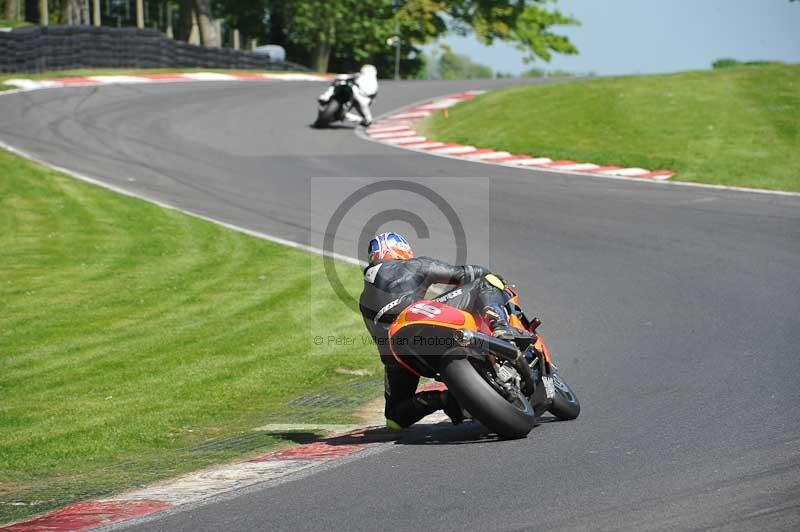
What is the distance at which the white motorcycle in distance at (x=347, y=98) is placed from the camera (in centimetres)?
2642

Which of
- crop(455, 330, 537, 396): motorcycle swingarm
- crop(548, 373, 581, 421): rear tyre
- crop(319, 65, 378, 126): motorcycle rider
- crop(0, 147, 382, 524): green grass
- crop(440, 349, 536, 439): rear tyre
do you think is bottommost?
crop(0, 147, 382, 524): green grass

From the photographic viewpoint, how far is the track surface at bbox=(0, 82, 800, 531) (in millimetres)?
5285

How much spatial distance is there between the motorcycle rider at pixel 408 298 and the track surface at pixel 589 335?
0.35 meters

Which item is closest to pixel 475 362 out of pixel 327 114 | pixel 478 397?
pixel 478 397

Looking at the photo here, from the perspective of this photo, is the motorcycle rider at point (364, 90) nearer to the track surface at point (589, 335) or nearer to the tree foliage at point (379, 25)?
the track surface at point (589, 335)

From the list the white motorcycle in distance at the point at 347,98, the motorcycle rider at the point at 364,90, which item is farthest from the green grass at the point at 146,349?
the motorcycle rider at the point at 364,90

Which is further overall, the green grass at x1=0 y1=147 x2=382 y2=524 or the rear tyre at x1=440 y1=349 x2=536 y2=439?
the green grass at x1=0 y1=147 x2=382 y2=524

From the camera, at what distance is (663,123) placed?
23.4 m

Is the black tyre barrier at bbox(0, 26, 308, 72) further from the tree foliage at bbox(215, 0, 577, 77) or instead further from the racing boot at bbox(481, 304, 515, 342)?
the racing boot at bbox(481, 304, 515, 342)

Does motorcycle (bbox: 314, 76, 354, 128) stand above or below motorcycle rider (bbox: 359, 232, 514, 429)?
above

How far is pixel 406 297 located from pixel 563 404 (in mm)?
1265

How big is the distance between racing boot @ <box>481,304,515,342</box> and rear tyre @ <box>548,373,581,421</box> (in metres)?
0.60

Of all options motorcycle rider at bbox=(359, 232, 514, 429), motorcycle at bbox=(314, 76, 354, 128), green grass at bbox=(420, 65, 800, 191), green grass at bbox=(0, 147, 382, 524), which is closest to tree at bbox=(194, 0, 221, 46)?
green grass at bbox=(420, 65, 800, 191)

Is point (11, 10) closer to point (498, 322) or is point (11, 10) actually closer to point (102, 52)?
point (102, 52)
